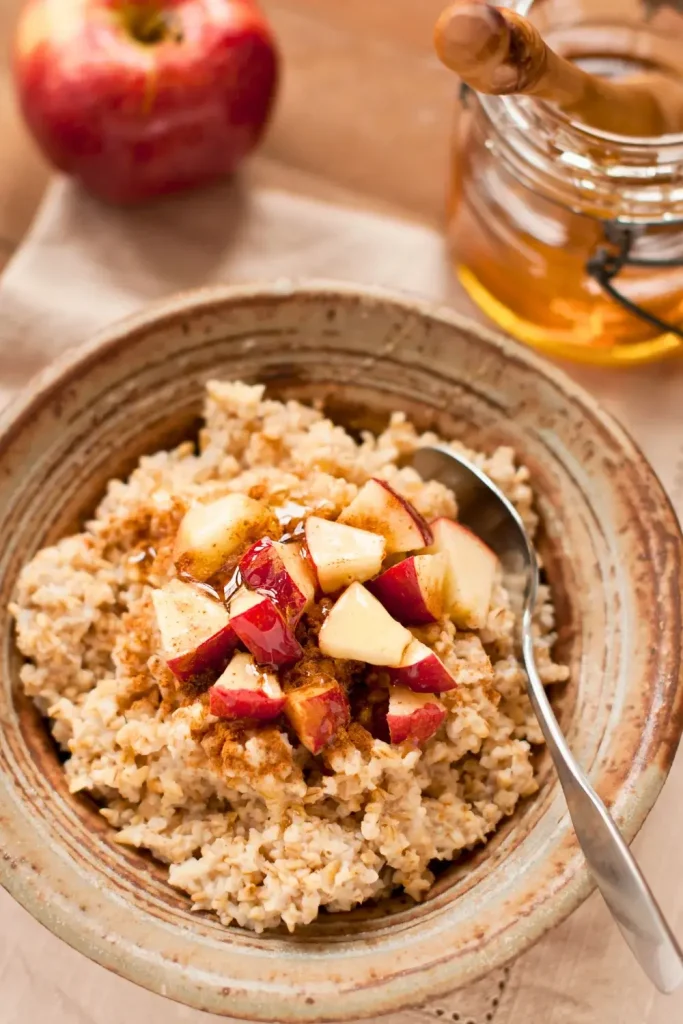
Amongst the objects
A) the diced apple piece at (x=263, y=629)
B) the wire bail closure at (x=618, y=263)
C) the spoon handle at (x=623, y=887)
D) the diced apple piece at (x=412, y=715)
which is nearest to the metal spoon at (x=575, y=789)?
the spoon handle at (x=623, y=887)

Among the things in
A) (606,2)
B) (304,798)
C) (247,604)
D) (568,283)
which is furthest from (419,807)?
(606,2)

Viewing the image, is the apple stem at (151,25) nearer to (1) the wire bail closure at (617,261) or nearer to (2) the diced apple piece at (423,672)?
(1) the wire bail closure at (617,261)

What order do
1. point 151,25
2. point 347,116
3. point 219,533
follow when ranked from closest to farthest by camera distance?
point 219,533, point 151,25, point 347,116

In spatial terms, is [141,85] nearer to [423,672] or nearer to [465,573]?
[465,573]

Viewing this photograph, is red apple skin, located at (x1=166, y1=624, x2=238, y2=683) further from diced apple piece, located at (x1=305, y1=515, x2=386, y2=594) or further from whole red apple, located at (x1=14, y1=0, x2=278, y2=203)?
whole red apple, located at (x1=14, y1=0, x2=278, y2=203)

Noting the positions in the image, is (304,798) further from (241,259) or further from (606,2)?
(606,2)

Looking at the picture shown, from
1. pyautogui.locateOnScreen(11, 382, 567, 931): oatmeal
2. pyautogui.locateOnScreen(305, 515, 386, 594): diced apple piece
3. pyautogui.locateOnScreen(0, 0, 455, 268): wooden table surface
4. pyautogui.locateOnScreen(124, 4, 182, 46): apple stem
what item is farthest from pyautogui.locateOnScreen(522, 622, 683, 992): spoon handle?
pyautogui.locateOnScreen(124, 4, 182, 46): apple stem

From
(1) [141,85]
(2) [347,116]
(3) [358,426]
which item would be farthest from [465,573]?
(2) [347,116]
